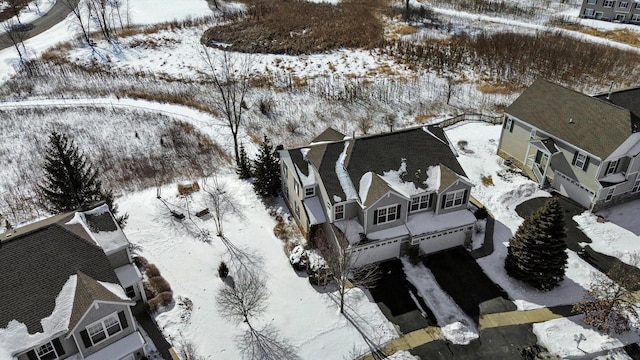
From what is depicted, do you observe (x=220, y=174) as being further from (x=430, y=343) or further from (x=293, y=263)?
(x=430, y=343)

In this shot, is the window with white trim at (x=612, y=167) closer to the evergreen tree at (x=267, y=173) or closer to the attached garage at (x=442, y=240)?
the attached garage at (x=442, y=240)

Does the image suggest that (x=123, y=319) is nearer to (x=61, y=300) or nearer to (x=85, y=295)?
(x=85, y=295)

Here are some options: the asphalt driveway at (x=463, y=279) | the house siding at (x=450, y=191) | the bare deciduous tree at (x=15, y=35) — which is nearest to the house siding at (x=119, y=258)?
the asphalt driveway at (x=463, y=279)

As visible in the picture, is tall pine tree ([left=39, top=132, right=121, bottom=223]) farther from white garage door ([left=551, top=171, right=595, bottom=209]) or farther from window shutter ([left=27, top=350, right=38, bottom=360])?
white garage door ([left=551, top=171, right=595, bottom=209])

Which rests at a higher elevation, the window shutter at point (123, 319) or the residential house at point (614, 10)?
the residential house at point (614, 10)

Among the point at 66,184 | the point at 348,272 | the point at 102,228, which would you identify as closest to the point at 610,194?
the point at 348,272

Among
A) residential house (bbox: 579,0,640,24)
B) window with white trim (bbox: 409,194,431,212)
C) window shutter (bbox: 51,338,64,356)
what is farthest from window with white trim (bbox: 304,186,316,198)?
residential house (bbox: 579,0,640,24)

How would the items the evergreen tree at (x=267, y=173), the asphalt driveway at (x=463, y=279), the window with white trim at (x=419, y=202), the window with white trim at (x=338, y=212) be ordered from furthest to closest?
the evergreen tree at (x=267, y=173) < the window with white trim at (x=419, y=202) < the window with white trim at (x=338, y=212) < the asphalt driveway at (x=463, y=279)
